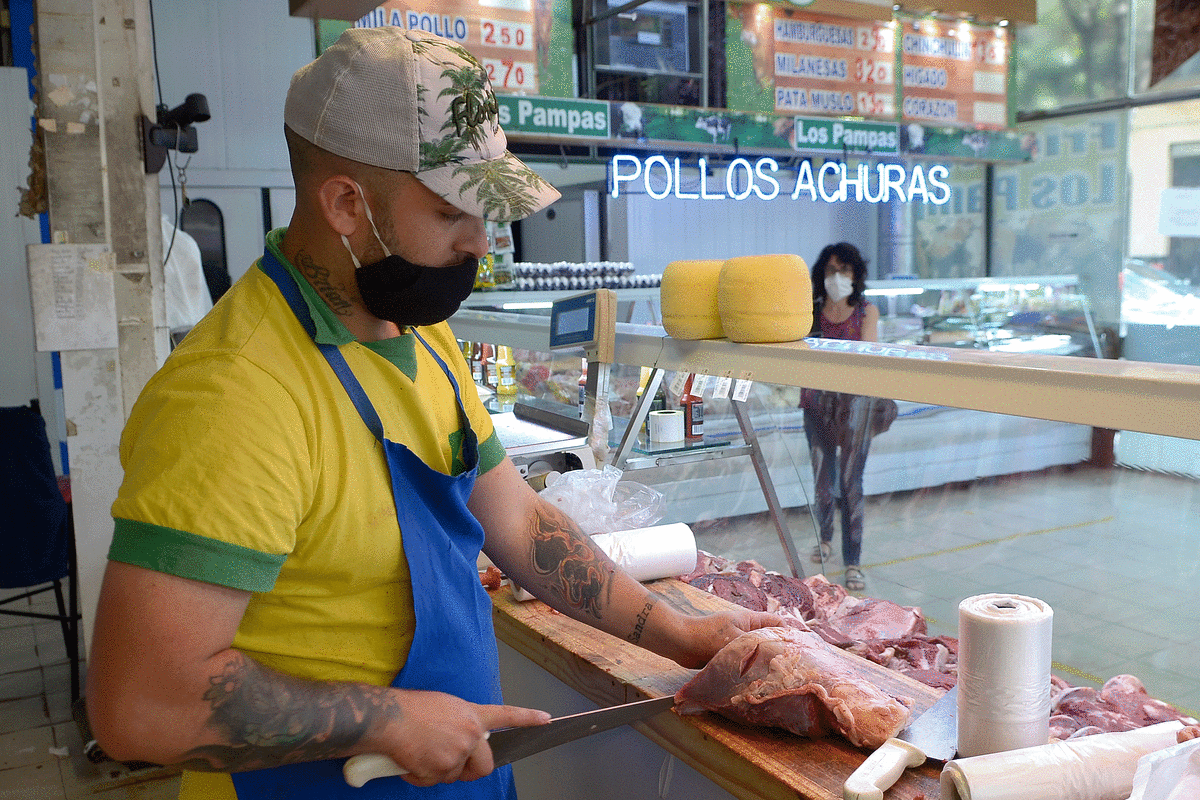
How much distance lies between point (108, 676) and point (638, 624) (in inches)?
35.5

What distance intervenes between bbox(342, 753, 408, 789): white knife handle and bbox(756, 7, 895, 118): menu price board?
7034 mm

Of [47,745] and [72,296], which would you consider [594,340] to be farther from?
[47,745]

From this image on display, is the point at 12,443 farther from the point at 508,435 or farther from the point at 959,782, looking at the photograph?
the point at 959,782

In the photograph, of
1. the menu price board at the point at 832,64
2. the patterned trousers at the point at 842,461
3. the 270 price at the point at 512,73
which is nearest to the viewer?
the patterned trousers at the point at 842,461

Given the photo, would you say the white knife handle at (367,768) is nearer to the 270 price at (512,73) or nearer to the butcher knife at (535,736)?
the butcher knife at (535,736)

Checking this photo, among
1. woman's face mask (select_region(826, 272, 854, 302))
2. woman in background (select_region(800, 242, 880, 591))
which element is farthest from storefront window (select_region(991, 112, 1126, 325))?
woman in background (select_region(800, 242, 880, 591))

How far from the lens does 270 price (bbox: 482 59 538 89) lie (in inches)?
234

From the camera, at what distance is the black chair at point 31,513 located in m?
4.12

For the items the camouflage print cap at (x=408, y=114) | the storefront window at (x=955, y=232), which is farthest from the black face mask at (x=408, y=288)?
the storefront window at (x=955, y=232)

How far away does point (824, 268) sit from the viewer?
5.10 metres

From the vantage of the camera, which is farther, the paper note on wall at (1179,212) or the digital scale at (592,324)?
the paper note on wall at (1179,212)

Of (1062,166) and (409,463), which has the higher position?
(1062,166)

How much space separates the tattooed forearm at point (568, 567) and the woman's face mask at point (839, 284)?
12.0 ft

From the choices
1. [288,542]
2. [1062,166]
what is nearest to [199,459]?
[288,542]
